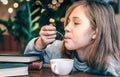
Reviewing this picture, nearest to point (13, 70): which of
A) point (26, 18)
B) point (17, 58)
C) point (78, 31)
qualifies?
point (17, 58)

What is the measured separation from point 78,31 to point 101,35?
0.07 meters

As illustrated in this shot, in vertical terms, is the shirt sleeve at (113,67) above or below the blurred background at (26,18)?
below

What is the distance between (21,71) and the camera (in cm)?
76

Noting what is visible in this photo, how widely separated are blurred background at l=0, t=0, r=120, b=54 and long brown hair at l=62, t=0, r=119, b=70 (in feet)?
0.65

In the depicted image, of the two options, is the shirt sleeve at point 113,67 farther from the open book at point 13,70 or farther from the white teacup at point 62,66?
the open book at point 13,70

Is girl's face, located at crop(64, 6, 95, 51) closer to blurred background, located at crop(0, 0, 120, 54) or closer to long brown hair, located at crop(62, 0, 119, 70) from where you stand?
long brown hair, located at crop(62, 0, 119, 70)

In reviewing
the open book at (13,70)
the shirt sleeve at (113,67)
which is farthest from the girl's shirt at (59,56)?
the open book at (13,70)

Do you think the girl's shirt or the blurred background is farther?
the blurred background

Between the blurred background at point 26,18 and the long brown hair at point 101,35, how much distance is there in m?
0.20

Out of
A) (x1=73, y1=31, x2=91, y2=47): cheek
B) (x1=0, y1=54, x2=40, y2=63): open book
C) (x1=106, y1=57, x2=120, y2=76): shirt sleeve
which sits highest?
(x1=73, y1=31, x2=91, y2=47): cheek

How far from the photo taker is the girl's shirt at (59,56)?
79cm

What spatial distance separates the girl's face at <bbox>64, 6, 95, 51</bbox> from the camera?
0.80m

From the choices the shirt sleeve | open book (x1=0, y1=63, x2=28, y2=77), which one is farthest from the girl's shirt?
open book (x1=0, y1=63, x2=28, y2=77)

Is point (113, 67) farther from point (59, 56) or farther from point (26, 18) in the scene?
point (26, 18)
